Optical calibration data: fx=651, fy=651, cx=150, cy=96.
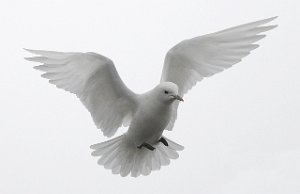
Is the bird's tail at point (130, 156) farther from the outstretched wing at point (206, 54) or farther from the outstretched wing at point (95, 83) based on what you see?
the outstretched wing at point (206, 54)

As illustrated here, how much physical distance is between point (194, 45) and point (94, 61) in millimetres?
1261

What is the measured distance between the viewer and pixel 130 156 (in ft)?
26.2

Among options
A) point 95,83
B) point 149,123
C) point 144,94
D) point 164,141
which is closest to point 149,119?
point 149,123

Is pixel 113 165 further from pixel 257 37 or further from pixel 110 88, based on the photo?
pixel 257 37

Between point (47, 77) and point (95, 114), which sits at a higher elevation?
point (47, 77)

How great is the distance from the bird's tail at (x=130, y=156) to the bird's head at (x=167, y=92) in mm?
962

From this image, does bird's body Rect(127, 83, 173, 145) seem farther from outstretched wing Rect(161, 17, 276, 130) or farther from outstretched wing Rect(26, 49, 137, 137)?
outstretched wing Rect(161, 17, 276, 130)

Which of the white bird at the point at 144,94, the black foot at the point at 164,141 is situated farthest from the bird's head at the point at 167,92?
the black foot at the point at 164,141

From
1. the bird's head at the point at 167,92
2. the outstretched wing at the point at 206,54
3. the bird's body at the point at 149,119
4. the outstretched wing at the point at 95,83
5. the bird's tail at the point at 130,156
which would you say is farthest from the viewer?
the bird's tail at the point at 130,156

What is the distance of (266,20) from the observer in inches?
289

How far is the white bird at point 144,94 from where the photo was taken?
7207mm

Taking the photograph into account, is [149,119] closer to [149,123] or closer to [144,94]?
[149,123]

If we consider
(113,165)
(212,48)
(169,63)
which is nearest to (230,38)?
(212,48)

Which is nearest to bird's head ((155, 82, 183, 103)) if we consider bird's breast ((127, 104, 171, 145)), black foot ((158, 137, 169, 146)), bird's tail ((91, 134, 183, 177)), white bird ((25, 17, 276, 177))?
white bird ((25, 17, 276, 177))
